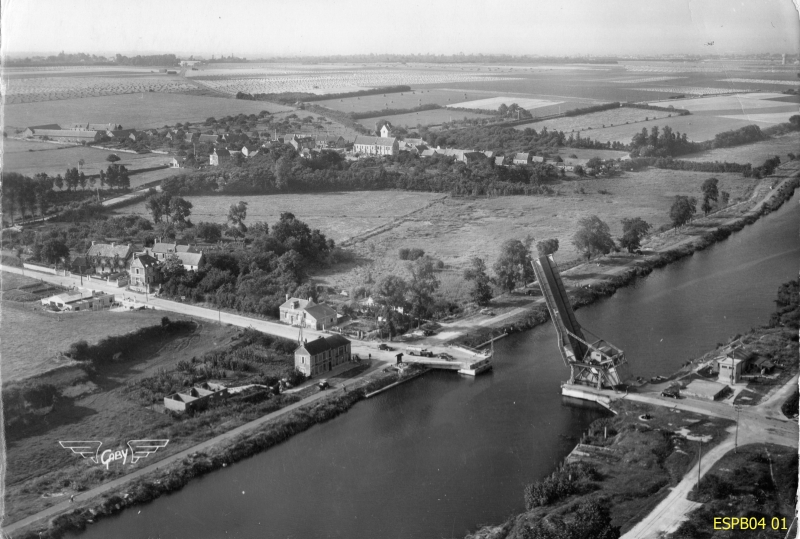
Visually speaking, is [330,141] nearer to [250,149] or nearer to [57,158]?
[250,149]

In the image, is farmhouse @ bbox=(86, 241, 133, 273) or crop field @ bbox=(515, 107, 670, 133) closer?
farmhouse @ bbox=(86, 241, 133, 273)

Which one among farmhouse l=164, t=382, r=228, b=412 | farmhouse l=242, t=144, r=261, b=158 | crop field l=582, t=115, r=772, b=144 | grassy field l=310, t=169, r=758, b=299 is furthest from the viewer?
crop field l=582, t=115, r=772, b=144

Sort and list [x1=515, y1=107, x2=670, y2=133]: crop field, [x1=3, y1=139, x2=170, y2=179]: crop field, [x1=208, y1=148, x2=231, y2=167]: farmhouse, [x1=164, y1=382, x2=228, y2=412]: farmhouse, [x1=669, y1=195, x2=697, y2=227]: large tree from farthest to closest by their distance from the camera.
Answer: [x1=515, y1=107, x2=670, y2=133]: crop field, [x1=208, y1=148, x2=231, y2=167]: farmhouse, [x1=3, y1=139, x2=170, y2=179]: crop field, [x1=669, y1=195, x2=697, y2=227]: large tree, [x1=164, y1=382, x2=228, y2=412]: farmhouse

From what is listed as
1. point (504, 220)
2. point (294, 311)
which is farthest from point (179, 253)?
point (504, 220)

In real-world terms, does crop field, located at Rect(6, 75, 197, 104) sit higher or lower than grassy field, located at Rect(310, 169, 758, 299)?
higher

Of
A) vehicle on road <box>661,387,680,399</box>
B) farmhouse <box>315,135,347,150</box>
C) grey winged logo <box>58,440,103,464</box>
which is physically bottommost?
grey winged logo <box>58,440,103,464</box>

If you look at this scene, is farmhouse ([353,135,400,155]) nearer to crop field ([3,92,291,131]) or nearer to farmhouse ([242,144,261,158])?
farmhouse ([242,144,261,158])

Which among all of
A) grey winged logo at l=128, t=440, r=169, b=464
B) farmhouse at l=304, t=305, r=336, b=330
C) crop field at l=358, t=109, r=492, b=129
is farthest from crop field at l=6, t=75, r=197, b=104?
grey winged logo at l=128, t=440, r=169, b=464

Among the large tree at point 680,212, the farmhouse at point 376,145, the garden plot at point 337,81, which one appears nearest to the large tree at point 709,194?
the large tree at point 680,212
